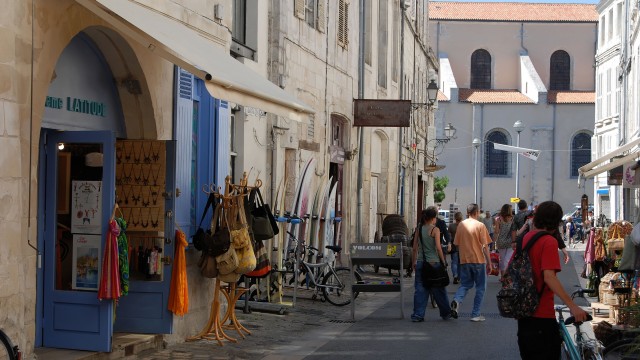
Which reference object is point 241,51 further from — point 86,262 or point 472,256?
point 86,262

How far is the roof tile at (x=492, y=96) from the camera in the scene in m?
68.2

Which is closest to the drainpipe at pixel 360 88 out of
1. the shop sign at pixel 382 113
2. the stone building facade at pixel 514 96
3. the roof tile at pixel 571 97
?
the shop sign at pixel 382 113

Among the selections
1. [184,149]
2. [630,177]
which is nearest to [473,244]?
[184,149]

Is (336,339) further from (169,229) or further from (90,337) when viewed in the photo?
(90,337)

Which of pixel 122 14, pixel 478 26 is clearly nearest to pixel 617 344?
pixel 122 14

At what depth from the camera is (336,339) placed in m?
12.1

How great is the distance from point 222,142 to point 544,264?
5759mm

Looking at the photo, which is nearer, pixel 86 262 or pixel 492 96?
pixel 86 262

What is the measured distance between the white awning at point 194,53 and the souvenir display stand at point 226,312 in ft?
4.01

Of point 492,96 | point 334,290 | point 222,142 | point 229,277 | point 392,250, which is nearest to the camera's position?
point 229,277

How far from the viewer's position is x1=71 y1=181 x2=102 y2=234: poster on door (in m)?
9.60

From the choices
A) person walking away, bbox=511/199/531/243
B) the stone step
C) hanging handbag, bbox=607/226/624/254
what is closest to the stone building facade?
person walking away, bbox=511/199/531/243

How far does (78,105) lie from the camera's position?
9922mm

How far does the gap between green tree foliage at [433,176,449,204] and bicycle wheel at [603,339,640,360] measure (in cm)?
5556
